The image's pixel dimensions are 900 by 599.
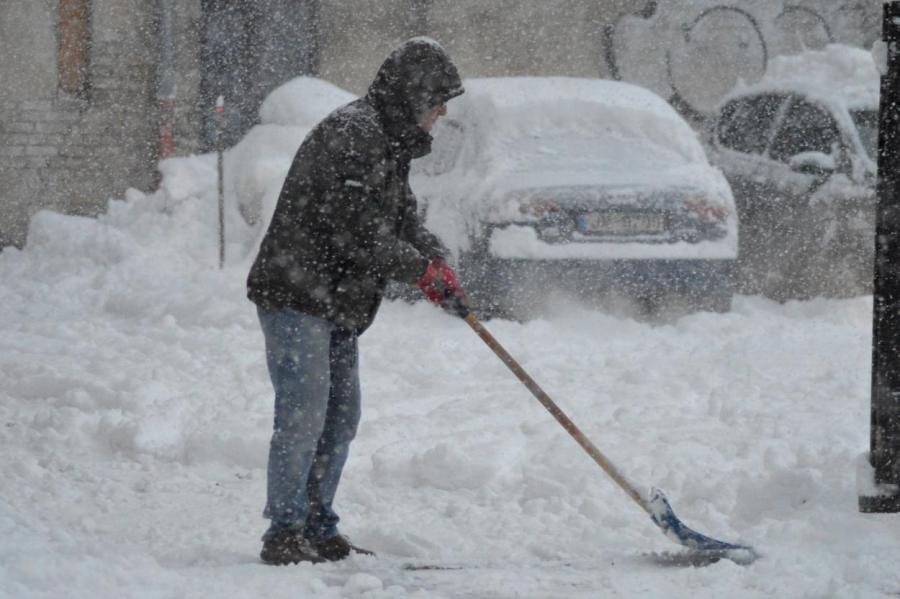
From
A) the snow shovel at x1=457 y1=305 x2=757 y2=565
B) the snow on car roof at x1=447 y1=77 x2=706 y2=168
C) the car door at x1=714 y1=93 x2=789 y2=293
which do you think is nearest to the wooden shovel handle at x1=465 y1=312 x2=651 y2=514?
the snow shovel at x1=457 y1=305 x2=757 y2=565

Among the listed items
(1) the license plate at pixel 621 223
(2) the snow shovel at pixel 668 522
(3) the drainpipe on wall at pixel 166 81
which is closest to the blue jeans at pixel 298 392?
(2) the snow shovel at pixel 668 522

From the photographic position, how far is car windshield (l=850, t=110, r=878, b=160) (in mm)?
10500

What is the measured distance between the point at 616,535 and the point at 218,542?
4.45ft

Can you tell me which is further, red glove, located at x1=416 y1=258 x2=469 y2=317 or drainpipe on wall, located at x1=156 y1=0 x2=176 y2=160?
drainpipe on wall, located at x1=156 y1=0 x2=176 y2=160

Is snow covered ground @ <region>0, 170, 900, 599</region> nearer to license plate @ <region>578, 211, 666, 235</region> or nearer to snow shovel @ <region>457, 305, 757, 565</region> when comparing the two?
snow shovel @ <region>457, 305, 757, 565</region>

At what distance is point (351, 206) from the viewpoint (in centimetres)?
433

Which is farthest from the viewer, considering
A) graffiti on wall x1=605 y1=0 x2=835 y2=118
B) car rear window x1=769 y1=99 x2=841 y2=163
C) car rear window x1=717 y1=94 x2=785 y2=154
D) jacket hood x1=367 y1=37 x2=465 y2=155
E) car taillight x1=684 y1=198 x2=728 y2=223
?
graffiti on wall x1=605 y1=0 x2=835 y2=118

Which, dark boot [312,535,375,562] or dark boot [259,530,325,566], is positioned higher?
dark boot [259,530,325,566]

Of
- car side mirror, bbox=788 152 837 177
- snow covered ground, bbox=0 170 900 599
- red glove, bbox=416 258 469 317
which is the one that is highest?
red glove, bbox=416 258 469 317

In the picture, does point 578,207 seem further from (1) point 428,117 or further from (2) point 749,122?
(1) point 428,117

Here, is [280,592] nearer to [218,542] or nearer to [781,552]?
[218,542]

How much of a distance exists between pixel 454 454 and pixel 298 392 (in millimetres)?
1461

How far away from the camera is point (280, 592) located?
4.13 metres

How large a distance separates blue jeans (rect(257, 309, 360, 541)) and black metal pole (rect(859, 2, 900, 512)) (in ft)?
5.76
